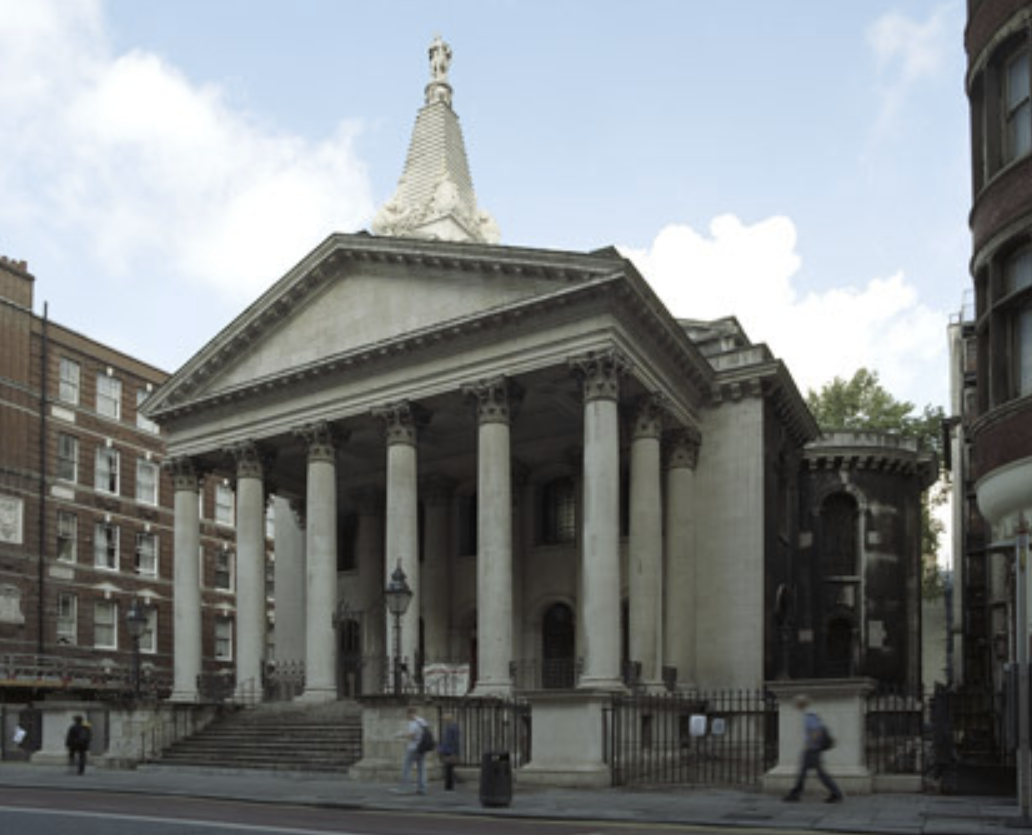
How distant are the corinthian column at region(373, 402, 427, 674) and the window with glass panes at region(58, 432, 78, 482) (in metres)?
20.4

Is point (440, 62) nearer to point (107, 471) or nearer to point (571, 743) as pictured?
point (107, 471)

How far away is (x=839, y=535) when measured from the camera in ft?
160

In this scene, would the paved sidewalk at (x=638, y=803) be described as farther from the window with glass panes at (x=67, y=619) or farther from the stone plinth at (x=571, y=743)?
the window with glass panes at (x=67, y=619)

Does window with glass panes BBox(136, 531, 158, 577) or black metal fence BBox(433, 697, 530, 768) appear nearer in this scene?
black metal fence BBox(433, 697, 530, 768)

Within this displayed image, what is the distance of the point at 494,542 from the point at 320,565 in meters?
6.54

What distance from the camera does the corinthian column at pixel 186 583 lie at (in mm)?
38688

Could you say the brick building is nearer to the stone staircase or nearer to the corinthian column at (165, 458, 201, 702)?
the corinthian column at (165, 458, 201, 702)

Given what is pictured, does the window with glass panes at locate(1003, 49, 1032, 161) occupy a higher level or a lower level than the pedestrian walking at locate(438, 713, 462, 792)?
higher

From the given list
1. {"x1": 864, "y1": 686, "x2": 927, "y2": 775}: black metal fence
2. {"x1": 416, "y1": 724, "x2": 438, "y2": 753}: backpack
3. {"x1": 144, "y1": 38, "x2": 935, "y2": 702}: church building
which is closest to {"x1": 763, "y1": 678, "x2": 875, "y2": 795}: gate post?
{"x1": 864, "y1": 686, "x2": 927, "y2": 775}: black metal fence

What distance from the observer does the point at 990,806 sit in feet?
62.8

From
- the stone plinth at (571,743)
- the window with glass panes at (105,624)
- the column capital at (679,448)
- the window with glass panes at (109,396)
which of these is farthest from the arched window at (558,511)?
the window with glass panes at (109,396)

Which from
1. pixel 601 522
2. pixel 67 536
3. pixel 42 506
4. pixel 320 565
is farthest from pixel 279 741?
pixel 67 536

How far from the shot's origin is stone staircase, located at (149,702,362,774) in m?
29.9

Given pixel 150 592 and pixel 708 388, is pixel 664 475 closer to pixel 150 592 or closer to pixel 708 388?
pixel 708 388
